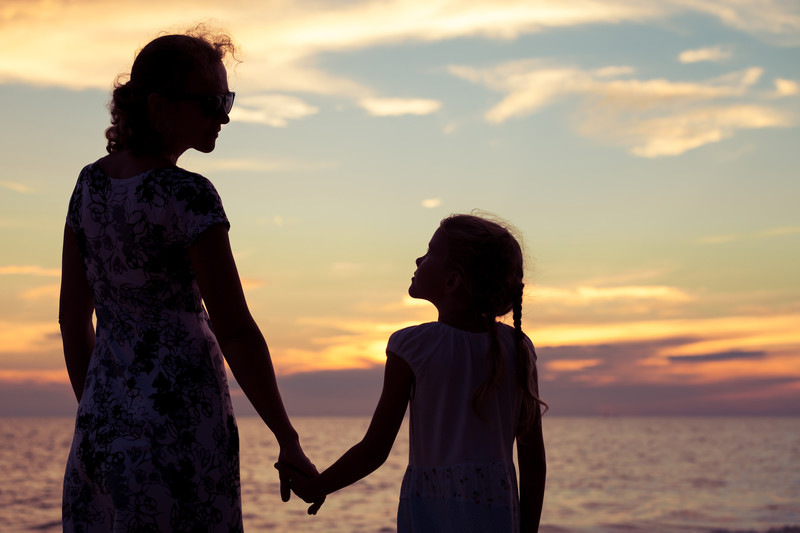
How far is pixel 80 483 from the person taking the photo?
7.39 feet

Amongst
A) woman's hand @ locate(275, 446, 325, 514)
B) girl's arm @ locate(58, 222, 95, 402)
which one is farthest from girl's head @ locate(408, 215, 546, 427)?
girl's arm @ locate(58, 222, 95, 402)

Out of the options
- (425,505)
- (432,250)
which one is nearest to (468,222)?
(432,250)

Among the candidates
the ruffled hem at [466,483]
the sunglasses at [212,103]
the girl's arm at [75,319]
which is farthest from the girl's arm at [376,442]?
the sunglasses at [212,103]

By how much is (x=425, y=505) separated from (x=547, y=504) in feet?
85.3

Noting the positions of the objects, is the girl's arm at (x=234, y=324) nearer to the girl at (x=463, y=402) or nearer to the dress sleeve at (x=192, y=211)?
the dress sleeve at (x=192, y=211)

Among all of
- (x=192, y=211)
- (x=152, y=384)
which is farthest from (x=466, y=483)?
(x=192, y=211)

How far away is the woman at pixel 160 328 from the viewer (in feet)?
7.13

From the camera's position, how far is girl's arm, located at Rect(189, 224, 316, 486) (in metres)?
2.25

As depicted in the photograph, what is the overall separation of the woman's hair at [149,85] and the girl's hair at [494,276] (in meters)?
1.06

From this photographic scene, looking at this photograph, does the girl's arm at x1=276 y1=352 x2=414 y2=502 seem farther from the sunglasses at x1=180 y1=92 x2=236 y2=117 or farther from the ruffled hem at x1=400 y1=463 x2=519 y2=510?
the sunglasses at x1=180 y1=92 x2=236 y2=117

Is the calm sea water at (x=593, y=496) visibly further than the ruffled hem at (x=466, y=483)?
Yes

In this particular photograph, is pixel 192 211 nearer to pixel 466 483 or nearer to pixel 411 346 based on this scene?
pixel 411 346

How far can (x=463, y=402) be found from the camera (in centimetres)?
276

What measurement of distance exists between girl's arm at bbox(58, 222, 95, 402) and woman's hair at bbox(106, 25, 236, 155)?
38 cm
